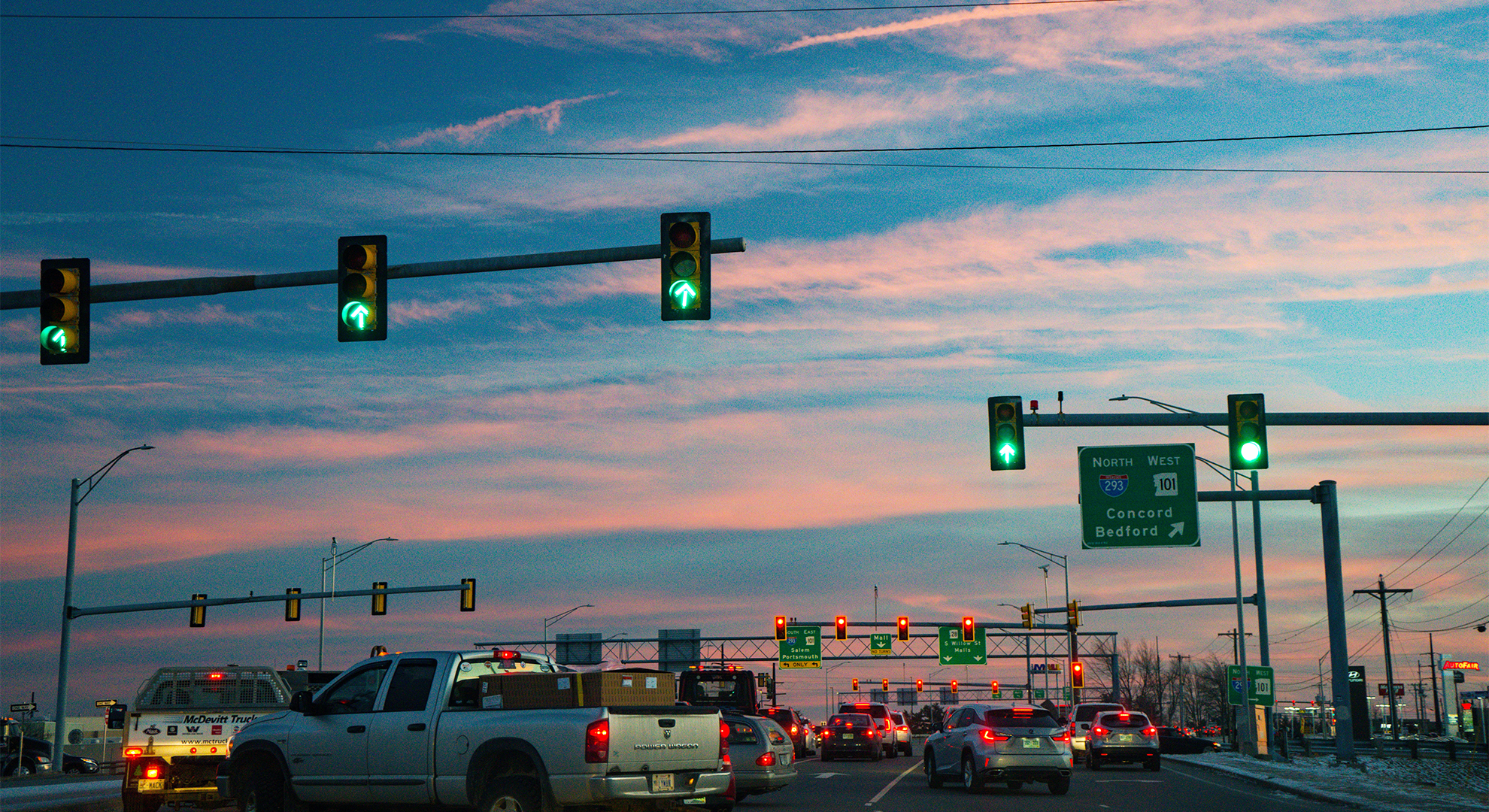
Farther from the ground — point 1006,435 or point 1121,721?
point 1006,435

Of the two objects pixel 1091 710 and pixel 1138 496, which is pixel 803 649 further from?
pixel 1138 496

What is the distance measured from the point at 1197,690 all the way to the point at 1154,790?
7019 inches

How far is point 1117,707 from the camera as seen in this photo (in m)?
39.1

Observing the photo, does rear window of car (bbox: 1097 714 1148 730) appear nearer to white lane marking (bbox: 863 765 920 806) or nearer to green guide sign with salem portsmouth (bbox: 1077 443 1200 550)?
white lane marking (bbox: 863 765 920 806)

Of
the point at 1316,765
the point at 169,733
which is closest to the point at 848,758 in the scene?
the point at 1316,765

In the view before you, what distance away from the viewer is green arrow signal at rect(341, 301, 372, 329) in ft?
53.4

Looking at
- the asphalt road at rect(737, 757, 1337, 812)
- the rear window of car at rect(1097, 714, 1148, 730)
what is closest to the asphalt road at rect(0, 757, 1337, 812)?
the asphalt road at rect(737, 757, 1337, 812)

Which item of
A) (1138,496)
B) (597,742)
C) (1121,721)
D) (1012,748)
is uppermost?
(1138,496)

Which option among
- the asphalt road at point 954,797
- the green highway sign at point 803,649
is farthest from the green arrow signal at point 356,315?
the green highway sign at point 803,649

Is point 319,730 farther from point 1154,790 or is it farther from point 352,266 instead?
point 1154,790

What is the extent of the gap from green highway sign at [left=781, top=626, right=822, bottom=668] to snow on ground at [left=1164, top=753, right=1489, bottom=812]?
3988cm

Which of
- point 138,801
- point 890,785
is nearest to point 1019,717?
point 890,785

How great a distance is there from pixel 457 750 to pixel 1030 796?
15003 millimetres

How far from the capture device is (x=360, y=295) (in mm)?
16266
